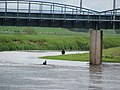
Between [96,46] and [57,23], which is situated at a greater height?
[57,23]

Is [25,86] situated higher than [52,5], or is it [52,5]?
[52,5]

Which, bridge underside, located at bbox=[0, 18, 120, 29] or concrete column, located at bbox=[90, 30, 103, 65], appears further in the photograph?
bridge underside, located at bbox=[0, 18, 120, 29]

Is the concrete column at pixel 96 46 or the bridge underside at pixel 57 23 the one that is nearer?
the concrete column at pixel 96 46

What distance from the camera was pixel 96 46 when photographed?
270 ft

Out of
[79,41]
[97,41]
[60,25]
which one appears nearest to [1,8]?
[60,25]

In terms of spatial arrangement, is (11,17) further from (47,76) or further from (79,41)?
(79,41)

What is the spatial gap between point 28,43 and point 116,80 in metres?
117

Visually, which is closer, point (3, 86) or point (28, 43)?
point (3, 86)

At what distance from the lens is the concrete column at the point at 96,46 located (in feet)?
270

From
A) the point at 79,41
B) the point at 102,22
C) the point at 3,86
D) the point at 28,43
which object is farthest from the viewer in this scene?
the point at 79,41

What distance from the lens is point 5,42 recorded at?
16025 cm

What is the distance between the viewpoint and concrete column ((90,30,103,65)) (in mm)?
82287

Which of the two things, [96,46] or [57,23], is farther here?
[57,23]

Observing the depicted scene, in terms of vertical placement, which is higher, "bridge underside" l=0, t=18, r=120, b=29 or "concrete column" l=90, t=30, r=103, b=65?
"bridge underside" l=0, t=18, r=120, b=29
